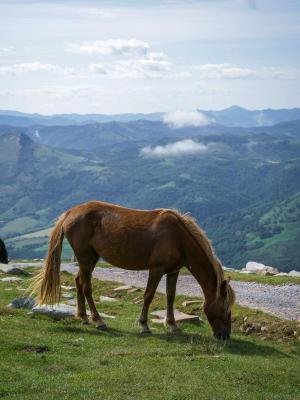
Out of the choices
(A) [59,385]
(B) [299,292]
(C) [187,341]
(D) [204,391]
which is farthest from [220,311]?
(B) [299,292]

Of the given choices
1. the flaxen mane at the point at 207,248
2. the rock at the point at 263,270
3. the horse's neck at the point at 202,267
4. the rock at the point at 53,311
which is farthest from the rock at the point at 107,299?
the rock at the point at 263,270

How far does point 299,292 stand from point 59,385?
19.5 m

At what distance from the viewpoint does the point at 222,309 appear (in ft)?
55.5

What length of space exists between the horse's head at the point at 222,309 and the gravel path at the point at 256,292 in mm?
6069

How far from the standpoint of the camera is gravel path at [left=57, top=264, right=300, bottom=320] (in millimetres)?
24097

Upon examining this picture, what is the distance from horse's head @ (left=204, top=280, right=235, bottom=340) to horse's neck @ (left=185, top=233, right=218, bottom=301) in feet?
0.96

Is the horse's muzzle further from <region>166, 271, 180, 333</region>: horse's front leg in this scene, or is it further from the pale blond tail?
the pale blond tail

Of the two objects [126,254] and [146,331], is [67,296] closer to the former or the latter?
[126,254]

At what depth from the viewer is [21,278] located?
3131 cm

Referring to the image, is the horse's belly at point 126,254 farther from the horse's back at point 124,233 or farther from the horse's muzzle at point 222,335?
the horse's muzzle at point 222,335

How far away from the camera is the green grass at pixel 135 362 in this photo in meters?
11.6

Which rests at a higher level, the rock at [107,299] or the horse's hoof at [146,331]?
the horse's hoof at [146,331]

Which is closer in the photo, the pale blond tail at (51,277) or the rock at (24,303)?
the pale blond tail at (51,277)

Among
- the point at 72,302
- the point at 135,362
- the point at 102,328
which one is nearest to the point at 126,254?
the point at 102,328
